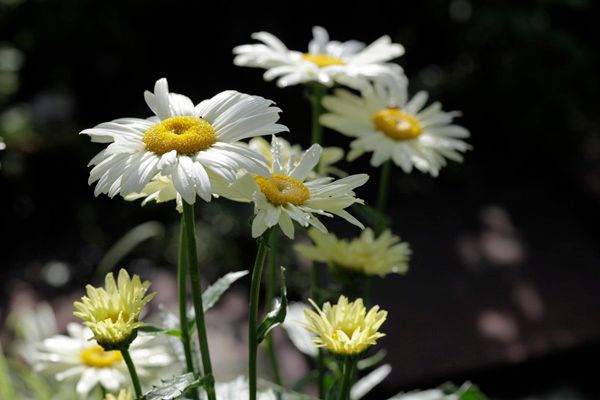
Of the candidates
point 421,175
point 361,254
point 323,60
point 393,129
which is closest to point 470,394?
point 361,254

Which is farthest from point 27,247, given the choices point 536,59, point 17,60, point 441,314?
point 536,59

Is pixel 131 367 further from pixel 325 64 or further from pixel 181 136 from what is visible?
pixel 325 64

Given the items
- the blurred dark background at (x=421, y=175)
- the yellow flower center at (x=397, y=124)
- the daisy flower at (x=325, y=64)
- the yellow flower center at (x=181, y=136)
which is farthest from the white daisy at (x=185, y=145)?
the blurred dark background at (x=421, y=175)

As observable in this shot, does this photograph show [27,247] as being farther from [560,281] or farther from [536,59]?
[536,59]

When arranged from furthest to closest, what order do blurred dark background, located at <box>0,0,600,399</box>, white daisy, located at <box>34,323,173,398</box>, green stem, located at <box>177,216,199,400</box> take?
blurred dark background, located at <box>0,0,600,399</box> → white daisy, located at <box>34,323,173,398</box> → green stem, located at <box>177,216,199,400</box>

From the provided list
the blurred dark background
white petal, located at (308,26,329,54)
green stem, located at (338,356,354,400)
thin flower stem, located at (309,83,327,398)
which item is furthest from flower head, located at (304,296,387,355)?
the blurred dark background

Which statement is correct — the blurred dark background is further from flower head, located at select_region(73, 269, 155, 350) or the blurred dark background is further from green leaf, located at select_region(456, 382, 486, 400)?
flower head, located at select_region(73, 269, 155, 350)
